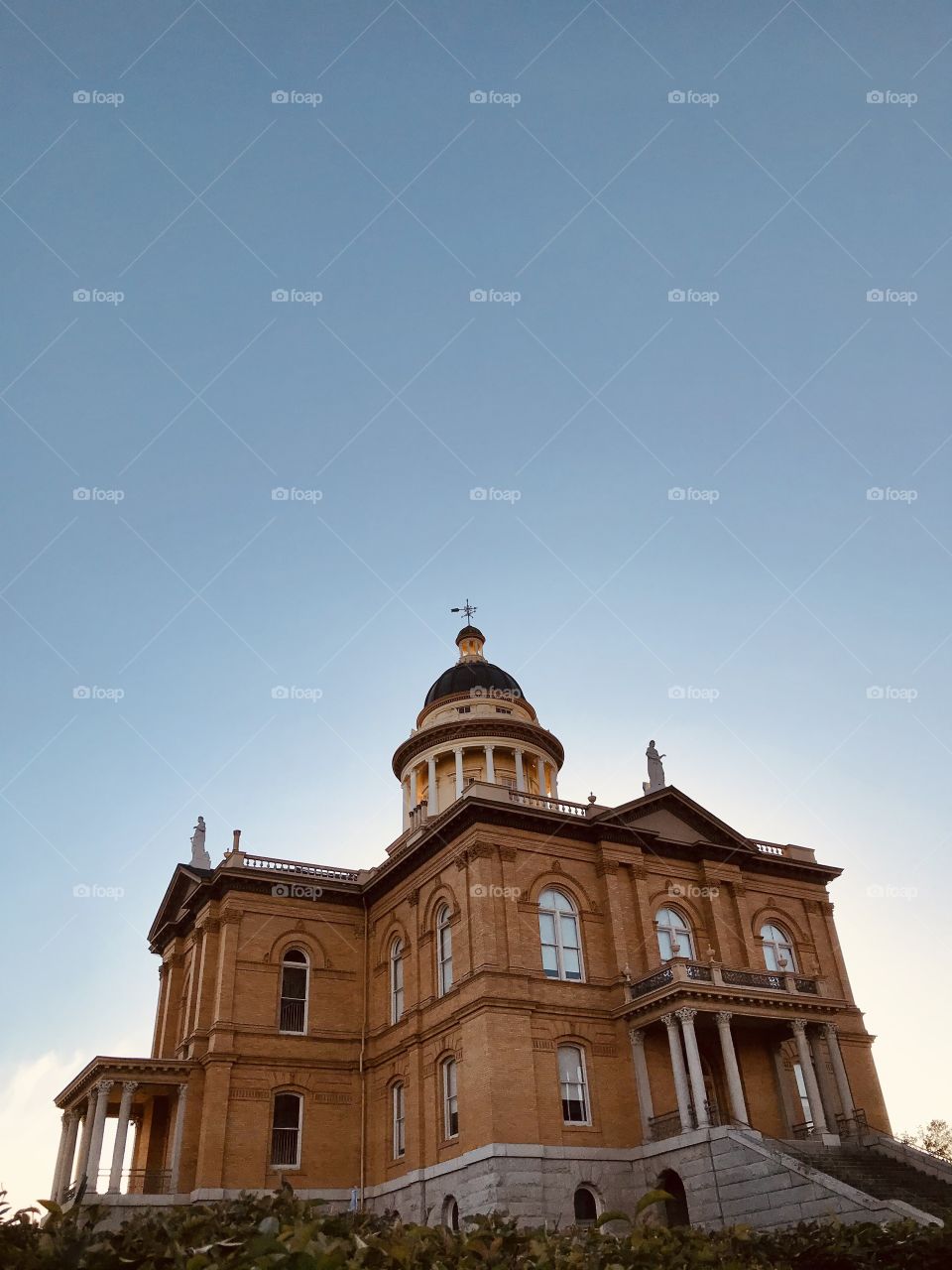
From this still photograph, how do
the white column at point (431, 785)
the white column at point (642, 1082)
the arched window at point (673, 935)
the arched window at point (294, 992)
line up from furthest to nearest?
1. the white column at point (431, 785)
2. the arched window at point (294, 992)
3. the arched window at point (673, 935)
4. the white column at point (642, 1082)

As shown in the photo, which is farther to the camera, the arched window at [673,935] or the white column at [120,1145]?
the arched window at [673,935]

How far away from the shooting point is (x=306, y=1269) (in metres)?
4.44

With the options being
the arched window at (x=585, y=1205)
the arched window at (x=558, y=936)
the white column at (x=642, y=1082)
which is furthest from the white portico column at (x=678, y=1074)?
the arched window at (x=558, y=936)

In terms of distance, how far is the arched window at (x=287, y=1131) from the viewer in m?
Result: 33.2

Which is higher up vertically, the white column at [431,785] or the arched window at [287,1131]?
the white column at [431,785]

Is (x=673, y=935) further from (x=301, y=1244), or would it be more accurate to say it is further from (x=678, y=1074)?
→ (x=301, y=1244)

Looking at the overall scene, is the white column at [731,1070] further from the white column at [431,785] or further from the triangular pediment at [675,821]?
the white column at [431,785]

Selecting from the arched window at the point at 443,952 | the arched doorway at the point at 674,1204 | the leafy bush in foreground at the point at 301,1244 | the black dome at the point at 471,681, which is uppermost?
the black dome at the point at 471,681

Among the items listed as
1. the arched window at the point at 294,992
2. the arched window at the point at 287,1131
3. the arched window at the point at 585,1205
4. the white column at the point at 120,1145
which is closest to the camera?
the arched window at the point at 585,1205

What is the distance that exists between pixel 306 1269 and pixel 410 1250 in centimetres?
126

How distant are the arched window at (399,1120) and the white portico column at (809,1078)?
12748mm

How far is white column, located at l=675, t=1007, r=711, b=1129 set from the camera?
27531 mm

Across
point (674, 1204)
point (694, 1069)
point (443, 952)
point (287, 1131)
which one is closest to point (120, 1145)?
point (287, 1131)

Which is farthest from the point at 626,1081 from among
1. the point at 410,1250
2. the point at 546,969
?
the point at 410,1250
